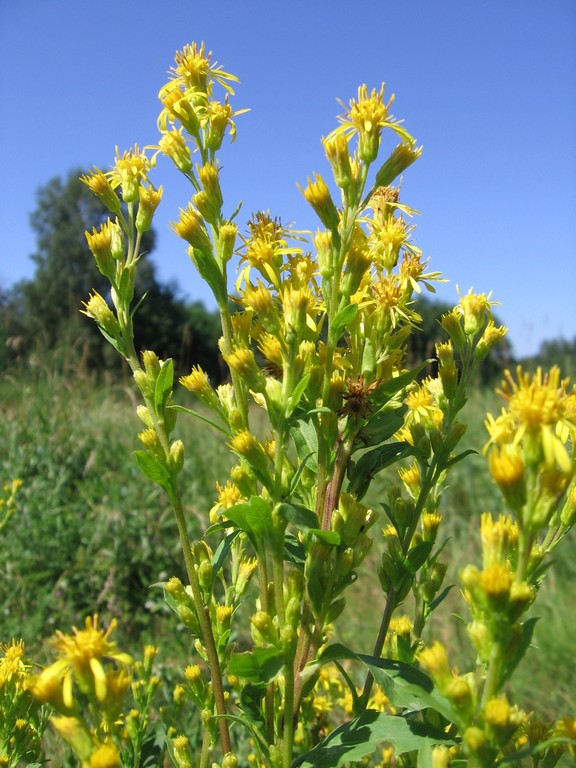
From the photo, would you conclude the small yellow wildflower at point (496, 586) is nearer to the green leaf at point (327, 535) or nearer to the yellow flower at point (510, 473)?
the yellow flower at point (510, 473)

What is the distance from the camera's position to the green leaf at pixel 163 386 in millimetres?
1223

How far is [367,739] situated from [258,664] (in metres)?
0.20

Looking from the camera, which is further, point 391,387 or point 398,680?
point 391,387

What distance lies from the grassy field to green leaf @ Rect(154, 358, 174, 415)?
2783mm

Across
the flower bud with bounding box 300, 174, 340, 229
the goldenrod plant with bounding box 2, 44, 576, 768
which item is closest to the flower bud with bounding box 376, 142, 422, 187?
the goldenrod plant with bounding box 2, 44, 576, 768

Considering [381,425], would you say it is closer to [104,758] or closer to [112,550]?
[104,758]

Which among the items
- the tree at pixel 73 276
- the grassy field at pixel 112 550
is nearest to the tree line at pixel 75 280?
the tree at pixel 73 276

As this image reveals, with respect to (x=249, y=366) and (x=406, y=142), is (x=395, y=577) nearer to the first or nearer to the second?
(x=249, y=366)

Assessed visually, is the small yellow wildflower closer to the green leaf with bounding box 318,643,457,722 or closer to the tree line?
the green leaf with bounding box 318,643,457,722

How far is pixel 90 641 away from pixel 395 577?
63 cm

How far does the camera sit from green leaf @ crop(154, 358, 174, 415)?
4.01 feet

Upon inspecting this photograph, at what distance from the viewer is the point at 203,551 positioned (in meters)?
1.32

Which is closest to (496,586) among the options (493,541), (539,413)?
(493,541)

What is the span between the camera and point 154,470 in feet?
3.99
